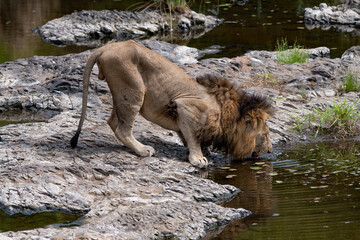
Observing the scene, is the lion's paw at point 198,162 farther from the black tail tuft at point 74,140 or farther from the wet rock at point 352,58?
the wet rock at point 352,58

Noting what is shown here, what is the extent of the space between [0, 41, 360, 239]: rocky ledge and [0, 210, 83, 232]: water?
88 millimetres

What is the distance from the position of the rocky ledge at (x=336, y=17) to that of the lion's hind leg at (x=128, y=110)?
10.5 meters

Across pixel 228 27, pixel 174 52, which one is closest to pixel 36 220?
pixel 174 52

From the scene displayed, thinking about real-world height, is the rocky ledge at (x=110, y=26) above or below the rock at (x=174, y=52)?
below

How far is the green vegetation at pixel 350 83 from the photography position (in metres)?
10.1

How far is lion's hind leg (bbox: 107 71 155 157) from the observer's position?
24.1 ft

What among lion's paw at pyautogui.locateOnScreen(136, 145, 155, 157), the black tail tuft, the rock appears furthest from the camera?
the rock

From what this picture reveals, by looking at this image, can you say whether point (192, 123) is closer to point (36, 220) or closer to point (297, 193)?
point (297, 193)

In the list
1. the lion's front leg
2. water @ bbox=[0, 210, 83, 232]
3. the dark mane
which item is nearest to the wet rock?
the dark mane

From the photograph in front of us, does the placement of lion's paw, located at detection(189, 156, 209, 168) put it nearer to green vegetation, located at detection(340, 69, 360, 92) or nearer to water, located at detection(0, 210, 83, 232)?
water, located at detection(0, 210, 83, 232)

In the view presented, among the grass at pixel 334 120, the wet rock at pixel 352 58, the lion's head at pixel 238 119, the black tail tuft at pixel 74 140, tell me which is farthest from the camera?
the wet rock at pixel 352 58

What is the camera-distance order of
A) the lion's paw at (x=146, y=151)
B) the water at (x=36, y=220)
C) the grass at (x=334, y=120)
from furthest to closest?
A: the grass at (x=334, y=120) < the lion's paw at (x=146, y=151) < the water at (x=36, y=220)

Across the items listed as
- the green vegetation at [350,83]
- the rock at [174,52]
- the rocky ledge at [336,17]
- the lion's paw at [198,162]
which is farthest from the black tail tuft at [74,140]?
the rocky ledge at [336,17]

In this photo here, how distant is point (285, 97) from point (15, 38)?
346 inches
